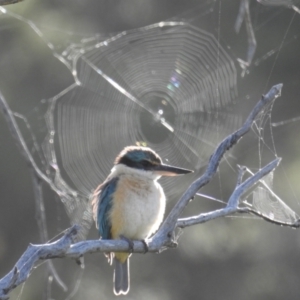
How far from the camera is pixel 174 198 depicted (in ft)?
22.8

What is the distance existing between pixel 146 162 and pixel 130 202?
252 mm

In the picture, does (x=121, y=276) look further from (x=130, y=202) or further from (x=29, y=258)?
(x=29, y=258)

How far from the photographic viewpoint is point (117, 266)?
11.2 ft

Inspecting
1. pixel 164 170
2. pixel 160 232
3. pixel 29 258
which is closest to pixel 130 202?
pixel 164 170

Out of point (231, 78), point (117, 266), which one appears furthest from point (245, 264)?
point (117, 266)

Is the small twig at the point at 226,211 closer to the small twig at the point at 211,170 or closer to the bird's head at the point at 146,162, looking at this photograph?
the small twig at the point at 211,170

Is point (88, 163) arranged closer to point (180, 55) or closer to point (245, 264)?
point (180, 55)

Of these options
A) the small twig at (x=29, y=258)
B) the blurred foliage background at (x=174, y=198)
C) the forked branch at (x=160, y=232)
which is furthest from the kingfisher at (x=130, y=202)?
the blurred foliage background at (x=174, y=198)

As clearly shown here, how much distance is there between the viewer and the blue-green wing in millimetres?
3229

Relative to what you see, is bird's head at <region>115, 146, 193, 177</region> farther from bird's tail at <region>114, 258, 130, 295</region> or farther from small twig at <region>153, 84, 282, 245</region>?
small twig at <region>153, 84, 282, 245</region>

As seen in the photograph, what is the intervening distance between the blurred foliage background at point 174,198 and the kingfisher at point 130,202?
364 cm

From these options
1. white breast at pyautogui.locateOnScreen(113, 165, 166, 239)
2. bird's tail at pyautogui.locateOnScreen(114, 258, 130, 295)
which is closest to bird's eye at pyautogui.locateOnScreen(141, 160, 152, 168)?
white breast at pyautogui.locateOnScreen(113, 165, 166, 239)

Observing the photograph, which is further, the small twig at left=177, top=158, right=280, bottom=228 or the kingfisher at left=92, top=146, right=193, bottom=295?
the kingfisher at left=92, top=146, right=193, bottom=295

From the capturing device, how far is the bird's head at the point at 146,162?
10.8 feet
